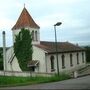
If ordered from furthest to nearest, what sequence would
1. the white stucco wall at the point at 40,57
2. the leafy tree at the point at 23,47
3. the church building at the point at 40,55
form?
the leafy tree at the point at 23,47
the church building at the point at 40,55
the white stucco wall at the point at 40,57

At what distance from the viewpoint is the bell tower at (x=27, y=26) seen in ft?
169

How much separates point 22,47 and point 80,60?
46.6ft

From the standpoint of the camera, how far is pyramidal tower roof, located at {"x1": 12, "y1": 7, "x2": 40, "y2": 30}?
51.7 metres

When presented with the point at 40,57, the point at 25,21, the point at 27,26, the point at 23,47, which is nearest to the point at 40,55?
the point at 40,57

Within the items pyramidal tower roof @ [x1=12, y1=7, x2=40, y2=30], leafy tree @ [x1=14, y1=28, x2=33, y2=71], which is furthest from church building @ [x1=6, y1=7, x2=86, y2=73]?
leafy tree @ [x1=14, y1=28, x2=33, y2=71]

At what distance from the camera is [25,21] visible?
52.0 metres

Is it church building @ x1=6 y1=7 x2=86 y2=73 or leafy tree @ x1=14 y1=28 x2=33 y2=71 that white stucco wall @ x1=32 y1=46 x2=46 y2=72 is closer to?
church building @ x1=6 y1=7 x2=86 y2=73

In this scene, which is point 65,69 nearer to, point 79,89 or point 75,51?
point 75,51

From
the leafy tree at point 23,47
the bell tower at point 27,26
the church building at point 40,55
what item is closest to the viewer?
the church building at point 40,55

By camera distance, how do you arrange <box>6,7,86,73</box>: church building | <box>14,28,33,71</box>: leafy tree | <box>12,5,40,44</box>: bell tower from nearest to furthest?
1. <box>6,7,86,73</box>: church building
2. <box>14,28,33,71</box>: leafy tree
3. <box>12,5,40,44</box>: bell tower

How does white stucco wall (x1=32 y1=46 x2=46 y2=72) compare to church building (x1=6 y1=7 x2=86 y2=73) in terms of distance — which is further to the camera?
church building (x1=6 y1=7 x2=86 y2=73)

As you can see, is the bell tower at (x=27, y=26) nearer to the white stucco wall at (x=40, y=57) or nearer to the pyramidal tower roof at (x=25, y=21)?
the pyramidal tower roof at (x=25, y=21)

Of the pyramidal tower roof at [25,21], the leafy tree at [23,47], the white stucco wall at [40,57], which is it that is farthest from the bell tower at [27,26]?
Answer: the white stucco wall at [40,57]

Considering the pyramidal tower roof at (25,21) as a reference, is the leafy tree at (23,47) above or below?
below
